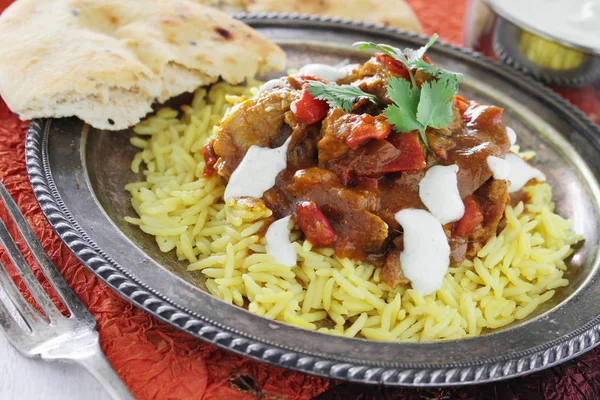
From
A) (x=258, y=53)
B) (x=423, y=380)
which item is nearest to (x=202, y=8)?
(x=258, y=53)

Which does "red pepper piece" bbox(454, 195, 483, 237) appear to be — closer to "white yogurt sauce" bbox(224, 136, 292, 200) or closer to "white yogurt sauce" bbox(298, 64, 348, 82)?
"white yogurt sauce" bbox(224, 136, 292, 200)

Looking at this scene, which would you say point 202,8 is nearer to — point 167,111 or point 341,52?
point 167,111

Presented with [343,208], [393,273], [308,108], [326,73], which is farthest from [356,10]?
[393,273]

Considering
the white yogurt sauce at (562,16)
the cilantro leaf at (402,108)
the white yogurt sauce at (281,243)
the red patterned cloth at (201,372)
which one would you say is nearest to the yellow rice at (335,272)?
the white yogurt sauce at (281,243)

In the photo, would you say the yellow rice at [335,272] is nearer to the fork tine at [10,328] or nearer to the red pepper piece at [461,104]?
the red pepper piece at [461,104]

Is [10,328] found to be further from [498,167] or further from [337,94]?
[498,167]
